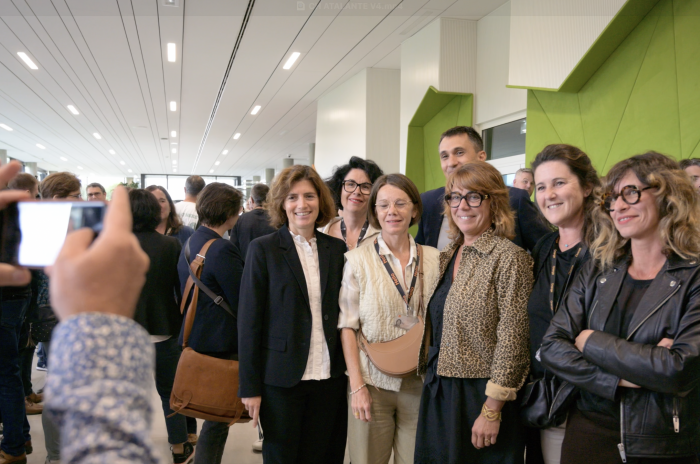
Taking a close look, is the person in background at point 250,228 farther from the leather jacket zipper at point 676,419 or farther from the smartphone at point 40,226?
the smartphone at point 40,226

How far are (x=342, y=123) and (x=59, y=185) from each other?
28.4ft

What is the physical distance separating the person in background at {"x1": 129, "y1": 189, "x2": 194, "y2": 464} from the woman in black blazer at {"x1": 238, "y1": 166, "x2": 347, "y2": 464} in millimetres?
686

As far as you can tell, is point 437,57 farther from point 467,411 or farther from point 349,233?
point 467,411

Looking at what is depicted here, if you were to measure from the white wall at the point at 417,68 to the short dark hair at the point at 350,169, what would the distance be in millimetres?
4577

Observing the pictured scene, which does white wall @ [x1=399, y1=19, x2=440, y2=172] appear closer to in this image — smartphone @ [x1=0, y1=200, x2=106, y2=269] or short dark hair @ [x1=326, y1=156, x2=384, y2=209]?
short dark hair @ [x1=326, y1=156, x2=384, y2=209]

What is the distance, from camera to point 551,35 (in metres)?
5.05

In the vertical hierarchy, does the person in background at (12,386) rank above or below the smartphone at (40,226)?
below

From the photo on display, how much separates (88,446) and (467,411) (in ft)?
5.45

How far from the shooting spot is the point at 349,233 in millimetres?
3068

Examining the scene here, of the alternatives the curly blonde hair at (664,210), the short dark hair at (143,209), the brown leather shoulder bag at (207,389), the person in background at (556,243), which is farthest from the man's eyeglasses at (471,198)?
the short dark hair at (143,209)

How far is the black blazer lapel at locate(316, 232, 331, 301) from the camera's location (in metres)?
2.34

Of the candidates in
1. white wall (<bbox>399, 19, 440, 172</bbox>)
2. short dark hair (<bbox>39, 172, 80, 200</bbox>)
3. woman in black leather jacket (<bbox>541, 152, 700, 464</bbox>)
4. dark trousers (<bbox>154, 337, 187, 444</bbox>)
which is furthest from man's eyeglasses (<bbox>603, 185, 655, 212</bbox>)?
white wall (<bbox>399, 19, 440, 172</bbox>)

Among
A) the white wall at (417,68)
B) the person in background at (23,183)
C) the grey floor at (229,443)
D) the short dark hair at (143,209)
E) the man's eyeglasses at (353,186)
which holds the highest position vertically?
the white wall at (417,68)

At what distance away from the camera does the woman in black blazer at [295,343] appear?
221cm
